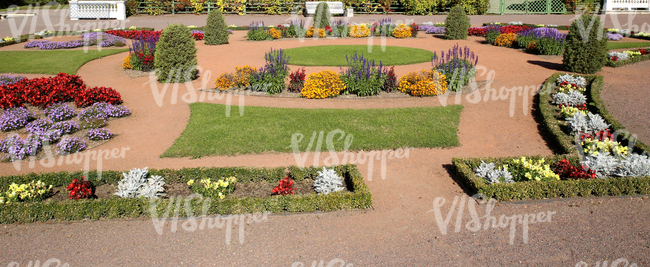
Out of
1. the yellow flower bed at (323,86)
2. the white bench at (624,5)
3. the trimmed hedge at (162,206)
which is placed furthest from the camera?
the white bench at (624,5)

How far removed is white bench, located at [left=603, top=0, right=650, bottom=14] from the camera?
31822 millimetres

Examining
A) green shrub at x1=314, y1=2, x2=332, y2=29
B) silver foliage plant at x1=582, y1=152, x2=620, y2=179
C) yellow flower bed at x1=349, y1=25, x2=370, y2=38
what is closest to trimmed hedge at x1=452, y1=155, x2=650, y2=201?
silver foliage plant at x1=582, y1=152, x2=620, y2=179

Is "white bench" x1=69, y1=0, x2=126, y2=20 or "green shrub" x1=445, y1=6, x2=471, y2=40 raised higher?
"white bench" x1=69, y1=0, x2=126, y2=20

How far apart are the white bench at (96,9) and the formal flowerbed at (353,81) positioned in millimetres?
22453

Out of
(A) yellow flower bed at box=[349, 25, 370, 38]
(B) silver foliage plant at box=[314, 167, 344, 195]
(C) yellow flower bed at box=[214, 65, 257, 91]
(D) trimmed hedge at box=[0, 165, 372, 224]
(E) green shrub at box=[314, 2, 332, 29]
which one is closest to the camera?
(D) trimmed hedge at box=[0, 165, 372, 224]

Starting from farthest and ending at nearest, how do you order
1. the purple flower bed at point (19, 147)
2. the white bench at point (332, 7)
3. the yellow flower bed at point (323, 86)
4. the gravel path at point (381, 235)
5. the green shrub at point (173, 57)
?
the white bench at point (332, 7), the green shrub at point (173, 57), the yellow flower bed at point (323, 86), the purple flower bed at point (19, 147), the gravel path at point (381, 235)

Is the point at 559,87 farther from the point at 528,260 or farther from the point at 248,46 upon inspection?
the point at 248,46

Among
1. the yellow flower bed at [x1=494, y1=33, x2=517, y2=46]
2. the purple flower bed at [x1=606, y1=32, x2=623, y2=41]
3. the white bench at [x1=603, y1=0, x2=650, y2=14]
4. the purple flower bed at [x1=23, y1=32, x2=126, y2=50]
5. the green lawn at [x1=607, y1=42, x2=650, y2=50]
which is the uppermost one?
the white bench at [x1=603, y1=0, x2=650, y2=14]

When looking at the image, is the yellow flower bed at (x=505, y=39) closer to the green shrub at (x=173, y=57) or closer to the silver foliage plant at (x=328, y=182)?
the green shrub at (x=173, y=57)

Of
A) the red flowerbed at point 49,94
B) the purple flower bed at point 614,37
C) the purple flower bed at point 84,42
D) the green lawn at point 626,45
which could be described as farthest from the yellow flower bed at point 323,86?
the purple flower bed at point 614,37

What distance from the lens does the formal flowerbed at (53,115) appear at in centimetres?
919

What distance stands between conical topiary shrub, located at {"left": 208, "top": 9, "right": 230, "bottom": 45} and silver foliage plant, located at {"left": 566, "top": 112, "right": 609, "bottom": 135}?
55.5ft

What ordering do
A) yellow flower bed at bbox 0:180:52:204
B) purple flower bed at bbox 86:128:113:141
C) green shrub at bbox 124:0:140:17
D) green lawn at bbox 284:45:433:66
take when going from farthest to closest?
green shrub at bbox 124:0:140:17 < green lawn at bbox 284:45:433:66 < purple flower bed at bbox 86:128:113:141 < yellow flower bed at bbox 0:180:52:204

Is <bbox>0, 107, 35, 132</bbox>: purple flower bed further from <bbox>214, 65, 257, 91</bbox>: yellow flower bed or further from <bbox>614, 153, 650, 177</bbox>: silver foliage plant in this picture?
<bbox>614, 153, 650, 177</bbox>: silver foliage plant
